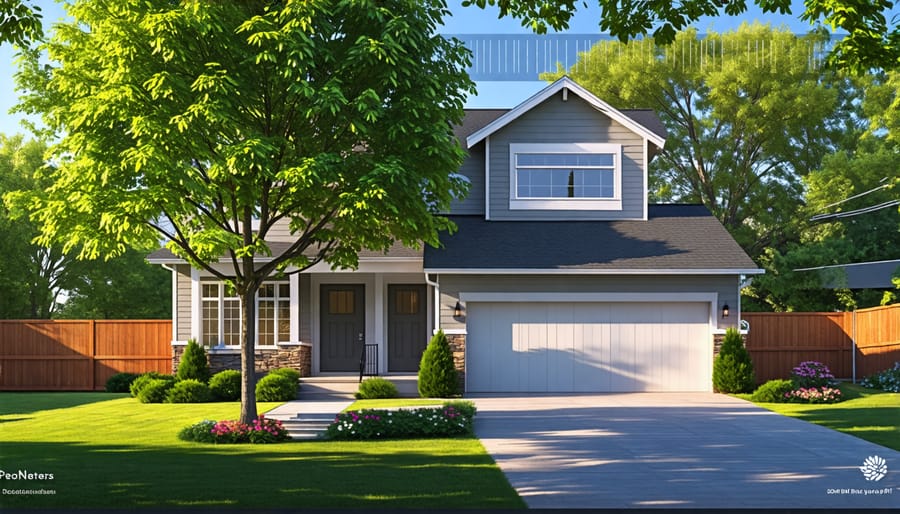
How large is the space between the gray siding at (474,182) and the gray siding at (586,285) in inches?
125

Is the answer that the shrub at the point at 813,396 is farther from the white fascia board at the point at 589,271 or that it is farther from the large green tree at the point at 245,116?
the large green tree at the point at 245,116

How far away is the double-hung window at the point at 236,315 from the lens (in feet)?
69.1

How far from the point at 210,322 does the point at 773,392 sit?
42.2ft

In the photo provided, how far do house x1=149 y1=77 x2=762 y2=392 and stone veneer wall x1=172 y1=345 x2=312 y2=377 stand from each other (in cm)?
3

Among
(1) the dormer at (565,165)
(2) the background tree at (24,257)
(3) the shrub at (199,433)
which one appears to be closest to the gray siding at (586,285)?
(1) the dormer at (565,165)

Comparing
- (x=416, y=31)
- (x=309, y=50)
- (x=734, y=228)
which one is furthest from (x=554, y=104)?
(x=734, y=228)

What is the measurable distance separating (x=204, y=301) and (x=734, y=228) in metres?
21.0

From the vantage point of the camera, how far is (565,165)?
22.0 m

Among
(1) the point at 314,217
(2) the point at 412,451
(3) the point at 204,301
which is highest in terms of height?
(1) the point at 314,217

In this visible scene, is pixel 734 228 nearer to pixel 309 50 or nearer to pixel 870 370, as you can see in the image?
pixel 870 370

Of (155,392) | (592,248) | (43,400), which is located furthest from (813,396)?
(43,400)

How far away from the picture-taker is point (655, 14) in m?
11.2

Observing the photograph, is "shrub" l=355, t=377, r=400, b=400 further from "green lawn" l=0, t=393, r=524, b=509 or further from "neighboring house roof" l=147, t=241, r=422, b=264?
"green lawn" l=0, t=393, r=524, b=509

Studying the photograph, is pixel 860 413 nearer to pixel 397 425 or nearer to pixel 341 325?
pixel 397 425
